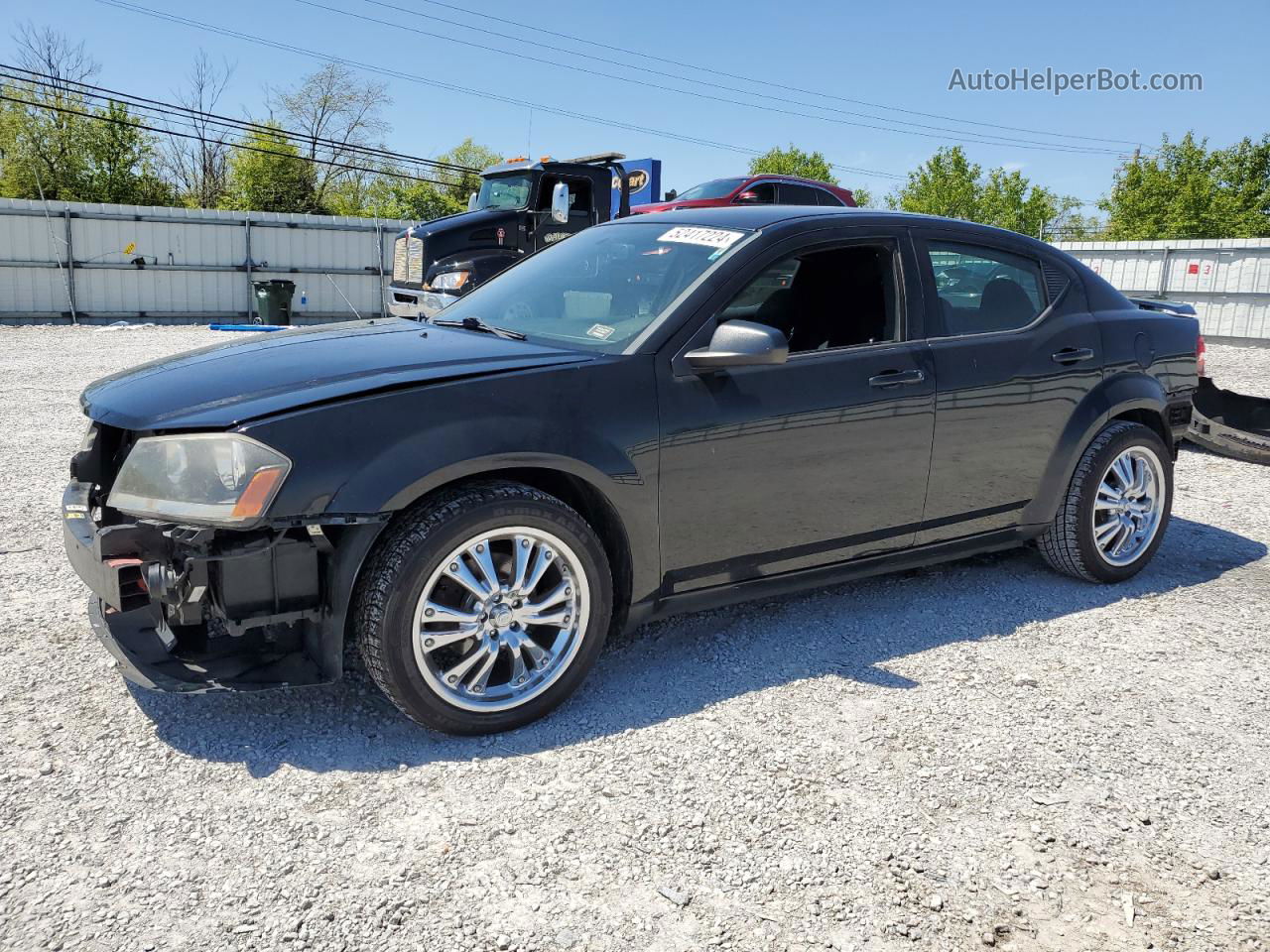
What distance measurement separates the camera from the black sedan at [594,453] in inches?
109

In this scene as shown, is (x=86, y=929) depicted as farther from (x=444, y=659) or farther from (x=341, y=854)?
(x=444, y=659)

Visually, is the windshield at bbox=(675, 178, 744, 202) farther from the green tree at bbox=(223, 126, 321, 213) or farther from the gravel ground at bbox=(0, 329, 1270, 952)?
the green tree at bbox=(223, 126, 321, 213)

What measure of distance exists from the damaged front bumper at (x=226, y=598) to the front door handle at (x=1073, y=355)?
3.14 m

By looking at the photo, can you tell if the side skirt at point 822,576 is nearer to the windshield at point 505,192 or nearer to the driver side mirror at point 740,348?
the driver side mirror at point 740,348

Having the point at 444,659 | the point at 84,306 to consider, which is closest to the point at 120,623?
the point at 444,659

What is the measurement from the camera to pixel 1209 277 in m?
20.4

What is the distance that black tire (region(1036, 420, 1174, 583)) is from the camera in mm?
4492

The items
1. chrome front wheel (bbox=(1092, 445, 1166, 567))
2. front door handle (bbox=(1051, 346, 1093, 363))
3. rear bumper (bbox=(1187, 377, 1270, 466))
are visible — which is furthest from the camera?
rear bumper (bbox=(1187, 377, 1270, 466))

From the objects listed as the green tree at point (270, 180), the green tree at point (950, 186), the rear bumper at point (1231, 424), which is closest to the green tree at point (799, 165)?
the green tree at point (950, 186)

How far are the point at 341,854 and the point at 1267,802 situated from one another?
2.63 metres

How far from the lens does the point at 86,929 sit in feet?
7.06

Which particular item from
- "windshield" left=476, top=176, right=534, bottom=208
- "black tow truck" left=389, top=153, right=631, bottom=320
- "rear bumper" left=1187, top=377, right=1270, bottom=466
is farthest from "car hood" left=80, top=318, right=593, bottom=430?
"windshield" left=476, top=176, right=534, bottom=208

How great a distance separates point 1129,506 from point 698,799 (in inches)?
119

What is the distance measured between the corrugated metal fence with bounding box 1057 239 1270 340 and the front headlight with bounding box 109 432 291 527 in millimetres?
21567
